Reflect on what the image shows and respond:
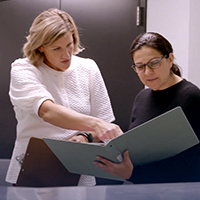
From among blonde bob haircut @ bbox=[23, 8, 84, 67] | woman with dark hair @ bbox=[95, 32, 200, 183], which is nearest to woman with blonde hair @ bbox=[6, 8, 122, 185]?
blonde bob haircut @ bbox=[23, 8, 84, 67]

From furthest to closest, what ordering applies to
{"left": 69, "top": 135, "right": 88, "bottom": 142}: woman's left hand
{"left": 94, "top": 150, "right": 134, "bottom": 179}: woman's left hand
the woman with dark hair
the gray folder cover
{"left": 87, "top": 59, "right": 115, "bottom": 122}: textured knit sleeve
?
{"left": 87, "top": 59, "right": 115, "bottom": 122}: textured knit sleeve
{"left": 69, "top": 135, "right": 88, "bottom": 142}: woman's left hand
the woman with dark hair
{"left": 94, "top": 150, "right": 134, "bottom": 179}: woman's left hand
the gray folder cover

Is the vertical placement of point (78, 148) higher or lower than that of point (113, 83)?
higher

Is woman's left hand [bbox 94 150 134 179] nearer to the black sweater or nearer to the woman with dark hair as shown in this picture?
the woman with dark hair

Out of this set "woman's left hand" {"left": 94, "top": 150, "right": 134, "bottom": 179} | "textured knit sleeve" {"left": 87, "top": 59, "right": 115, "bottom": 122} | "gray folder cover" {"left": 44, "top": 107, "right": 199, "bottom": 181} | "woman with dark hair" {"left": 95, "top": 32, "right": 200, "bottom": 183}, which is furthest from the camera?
"textured knit sleeve" {"left": 87, "top": 59, "right": 115, "bottom": 122}

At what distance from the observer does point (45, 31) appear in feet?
5.32

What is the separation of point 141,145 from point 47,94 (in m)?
0.59

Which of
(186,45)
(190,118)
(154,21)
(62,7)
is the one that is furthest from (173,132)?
(62,7)

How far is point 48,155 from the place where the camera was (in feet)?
4.69

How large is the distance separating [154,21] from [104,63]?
535 mm

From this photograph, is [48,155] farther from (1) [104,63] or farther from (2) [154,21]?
(2) [154,21]

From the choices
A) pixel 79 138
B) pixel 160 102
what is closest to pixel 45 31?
pixel 79 138

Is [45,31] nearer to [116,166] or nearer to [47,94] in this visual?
[47,94]

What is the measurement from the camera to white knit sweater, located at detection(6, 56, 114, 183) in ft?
5.23

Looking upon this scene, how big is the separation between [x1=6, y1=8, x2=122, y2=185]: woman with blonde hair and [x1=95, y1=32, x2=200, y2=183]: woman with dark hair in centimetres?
25
